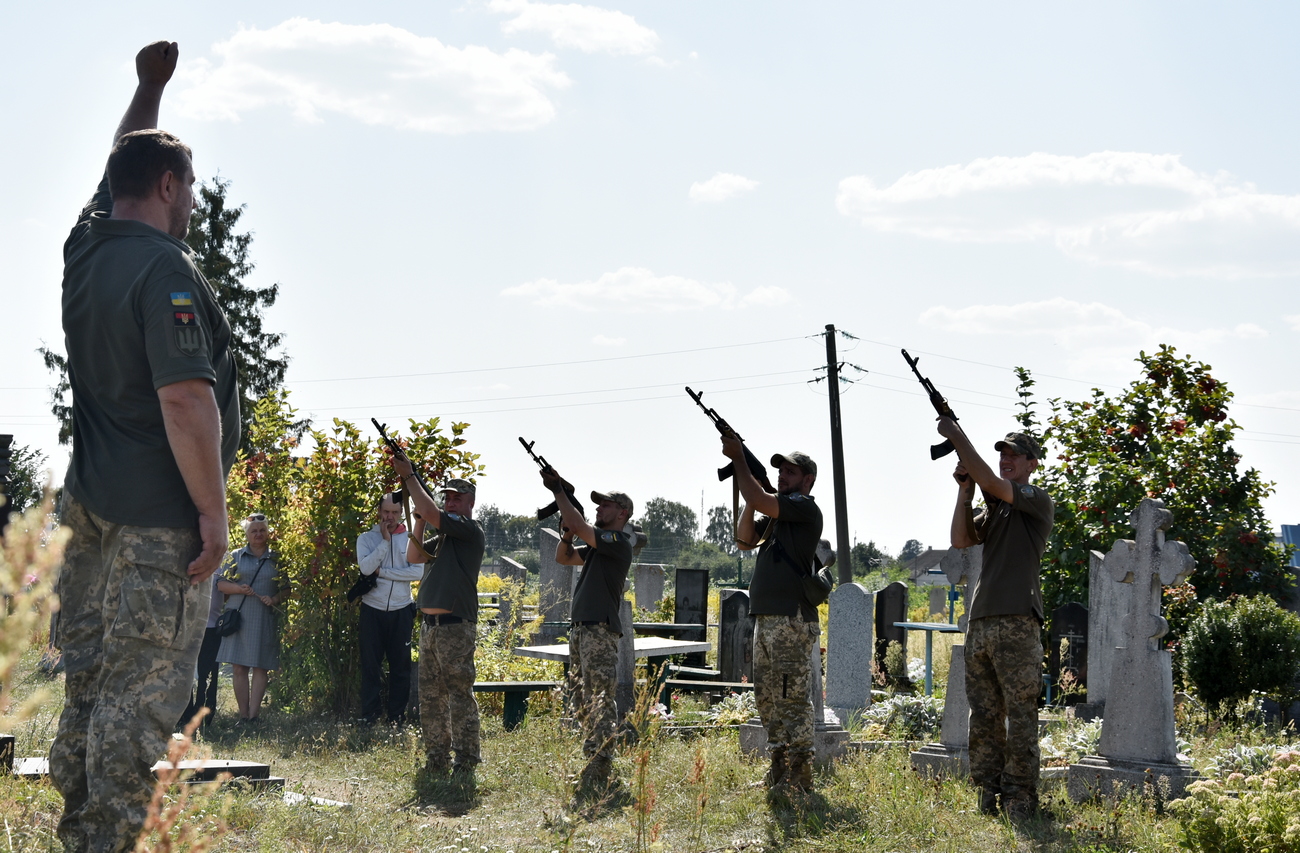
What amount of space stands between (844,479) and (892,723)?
1881cm

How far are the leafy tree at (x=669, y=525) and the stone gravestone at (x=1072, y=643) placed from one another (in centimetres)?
5483

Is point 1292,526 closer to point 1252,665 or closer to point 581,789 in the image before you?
point 1252,665

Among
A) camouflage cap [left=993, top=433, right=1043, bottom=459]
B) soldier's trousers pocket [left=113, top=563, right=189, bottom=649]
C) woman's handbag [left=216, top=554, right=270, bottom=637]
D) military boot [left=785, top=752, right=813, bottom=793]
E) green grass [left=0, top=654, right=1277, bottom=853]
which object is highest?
camouflage cap [left=993, top=433, right=1043, bottom=459]

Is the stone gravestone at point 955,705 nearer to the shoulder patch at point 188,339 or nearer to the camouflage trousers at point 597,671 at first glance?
the camouflage trousers at point 597,671

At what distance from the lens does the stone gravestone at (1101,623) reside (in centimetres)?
1090

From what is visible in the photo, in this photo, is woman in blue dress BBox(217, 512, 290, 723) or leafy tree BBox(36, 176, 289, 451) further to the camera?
leafy tree BBox(36, 176, 289, 451)

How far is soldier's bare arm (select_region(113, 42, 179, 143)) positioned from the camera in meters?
4.06

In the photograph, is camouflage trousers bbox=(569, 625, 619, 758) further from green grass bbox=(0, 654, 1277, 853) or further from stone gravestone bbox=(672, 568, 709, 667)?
stone gravestone bbox=(672, 568, 709, 667)

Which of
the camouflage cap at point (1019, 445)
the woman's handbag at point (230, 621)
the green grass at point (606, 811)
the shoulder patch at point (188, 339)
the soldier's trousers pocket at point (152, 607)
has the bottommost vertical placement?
the green grass at point (606, 811)

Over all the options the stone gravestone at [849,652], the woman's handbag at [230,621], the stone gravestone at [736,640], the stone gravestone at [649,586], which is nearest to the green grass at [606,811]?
the woman's handbag at [230,621]

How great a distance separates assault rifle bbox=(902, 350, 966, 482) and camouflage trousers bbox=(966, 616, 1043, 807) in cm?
88

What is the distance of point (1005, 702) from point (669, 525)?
75.5 m

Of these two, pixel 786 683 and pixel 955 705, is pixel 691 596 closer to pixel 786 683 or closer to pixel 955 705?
pixel 955 705

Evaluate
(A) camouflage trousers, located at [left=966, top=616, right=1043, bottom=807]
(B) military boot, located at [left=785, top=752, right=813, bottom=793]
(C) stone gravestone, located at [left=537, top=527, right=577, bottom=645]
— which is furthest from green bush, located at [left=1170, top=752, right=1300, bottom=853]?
(C) stone gravestone, located at [left=537, top=527, right=577, bottom=645]
